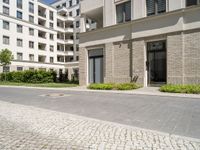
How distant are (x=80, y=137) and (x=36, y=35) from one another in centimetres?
4987

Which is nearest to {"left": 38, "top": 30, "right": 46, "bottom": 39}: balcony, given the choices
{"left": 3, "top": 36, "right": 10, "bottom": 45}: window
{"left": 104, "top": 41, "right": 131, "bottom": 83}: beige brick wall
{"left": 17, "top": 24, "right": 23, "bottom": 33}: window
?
{"left": 17, "top": 24, "right": 23, "bottom": 33}: window

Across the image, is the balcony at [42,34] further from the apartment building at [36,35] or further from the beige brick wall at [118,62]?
the beige brick wall at [118,62]

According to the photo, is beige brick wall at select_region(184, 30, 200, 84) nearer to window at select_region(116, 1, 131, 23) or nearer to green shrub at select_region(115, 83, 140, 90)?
green shrub at select_region(115, 83, 140, 90)

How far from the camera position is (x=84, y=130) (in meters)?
5.69

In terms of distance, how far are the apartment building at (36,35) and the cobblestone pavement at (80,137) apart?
3939cm

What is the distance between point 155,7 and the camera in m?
17.2

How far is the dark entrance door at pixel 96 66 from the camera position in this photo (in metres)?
21.2

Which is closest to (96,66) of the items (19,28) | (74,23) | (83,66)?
(83,66)

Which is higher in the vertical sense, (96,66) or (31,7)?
(31,7)

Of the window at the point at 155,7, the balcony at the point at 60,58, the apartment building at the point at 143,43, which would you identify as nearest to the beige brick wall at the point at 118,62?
the apartment building at the point at 143,43

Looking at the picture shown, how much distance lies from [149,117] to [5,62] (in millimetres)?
33206

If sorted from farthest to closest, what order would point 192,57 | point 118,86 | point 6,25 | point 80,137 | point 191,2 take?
point 6,25
point 118,86
point 191,2
point 192,57
point 80,137

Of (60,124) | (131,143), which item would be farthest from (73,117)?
(131,143)

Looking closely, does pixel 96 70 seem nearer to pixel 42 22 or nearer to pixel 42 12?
pixel 42 22
